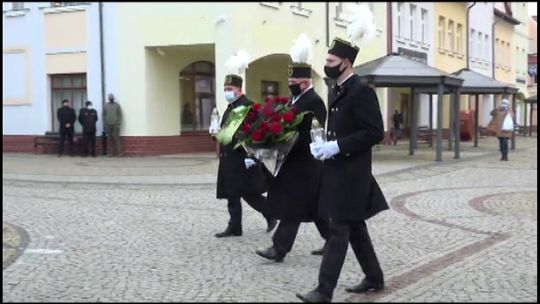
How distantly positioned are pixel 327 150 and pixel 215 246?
2650 millimetres

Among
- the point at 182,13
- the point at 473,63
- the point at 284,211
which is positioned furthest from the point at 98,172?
the point at 473,63

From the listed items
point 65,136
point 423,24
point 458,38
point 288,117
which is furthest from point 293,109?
point 458,38

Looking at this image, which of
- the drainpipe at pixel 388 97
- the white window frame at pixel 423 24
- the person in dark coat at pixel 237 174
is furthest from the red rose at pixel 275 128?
the white window frame at pixel 423 24

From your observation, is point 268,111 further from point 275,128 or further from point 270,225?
point 270,225

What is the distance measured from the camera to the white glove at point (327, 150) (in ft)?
16.1

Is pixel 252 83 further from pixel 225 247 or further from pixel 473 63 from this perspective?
pixel 473 63

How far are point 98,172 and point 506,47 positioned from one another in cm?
4022

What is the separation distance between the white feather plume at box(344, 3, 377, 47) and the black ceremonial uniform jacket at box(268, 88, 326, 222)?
1.04 m

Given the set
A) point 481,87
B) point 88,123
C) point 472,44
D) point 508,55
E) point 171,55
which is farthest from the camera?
point 508,55

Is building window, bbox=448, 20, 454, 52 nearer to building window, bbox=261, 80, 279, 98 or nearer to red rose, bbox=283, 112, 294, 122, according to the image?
building window, bbox=261, 80, 279, 98

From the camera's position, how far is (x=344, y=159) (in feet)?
16.5

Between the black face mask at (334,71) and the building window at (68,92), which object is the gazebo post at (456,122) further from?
the black face mask at (334,71)

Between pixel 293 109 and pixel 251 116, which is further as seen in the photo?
pixel 251 116

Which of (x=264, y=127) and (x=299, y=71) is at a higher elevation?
(x=299, y=71)
